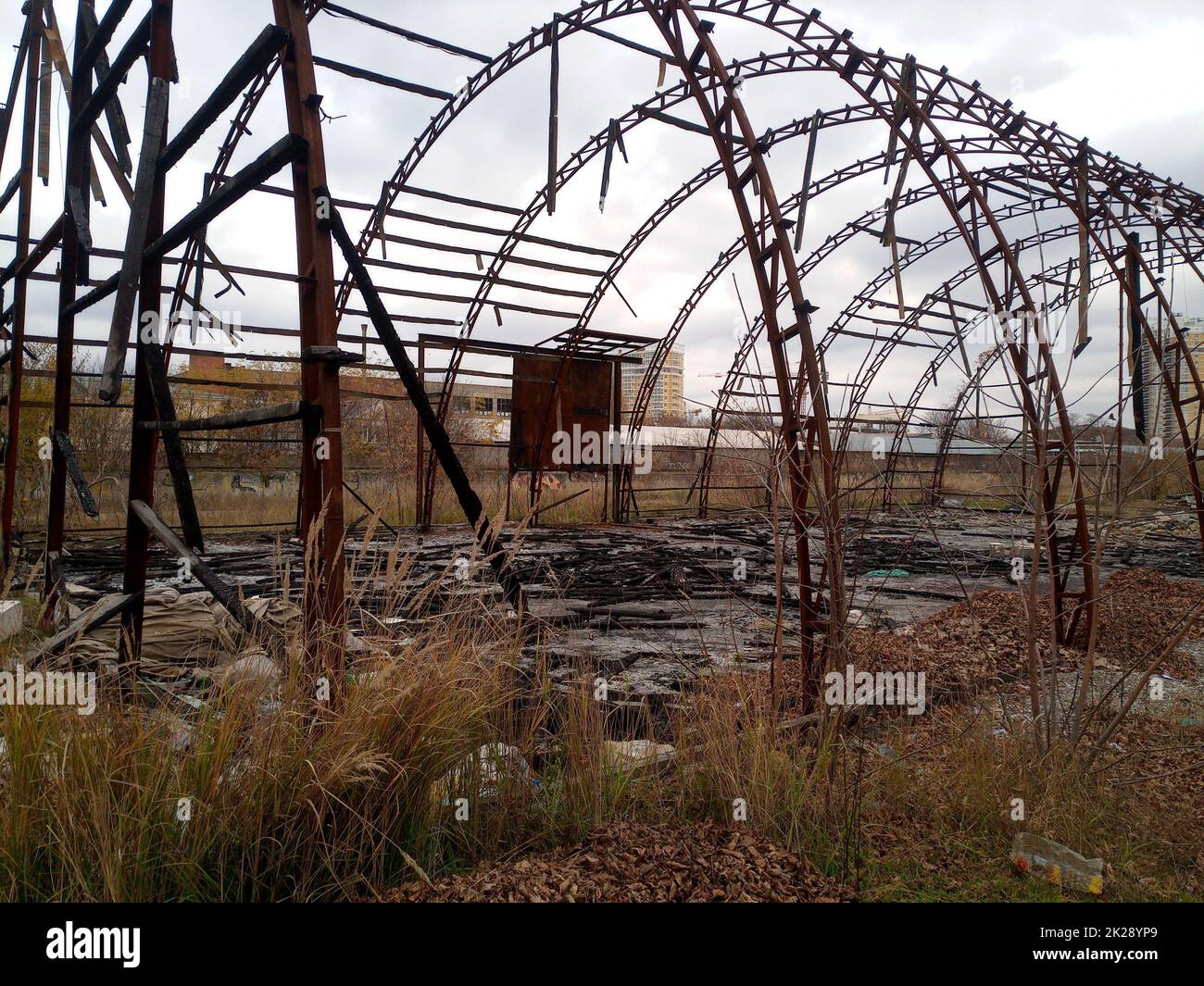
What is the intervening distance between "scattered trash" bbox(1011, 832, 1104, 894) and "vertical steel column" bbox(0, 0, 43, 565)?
6.35 meters

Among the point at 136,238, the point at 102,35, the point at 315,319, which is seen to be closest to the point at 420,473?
the point at 102,35

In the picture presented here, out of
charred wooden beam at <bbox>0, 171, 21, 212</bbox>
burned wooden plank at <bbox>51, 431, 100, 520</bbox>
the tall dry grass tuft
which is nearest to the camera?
the tall dry grass tuft

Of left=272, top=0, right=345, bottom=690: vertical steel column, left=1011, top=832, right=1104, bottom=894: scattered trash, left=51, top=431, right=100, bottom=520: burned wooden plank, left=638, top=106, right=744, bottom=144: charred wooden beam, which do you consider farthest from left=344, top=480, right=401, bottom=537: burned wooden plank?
left=638, top=106, right=744, bottom=144: charred wooden beam

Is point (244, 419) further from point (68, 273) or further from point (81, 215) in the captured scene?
point (68, 273)

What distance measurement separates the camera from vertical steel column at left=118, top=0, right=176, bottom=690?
342cm

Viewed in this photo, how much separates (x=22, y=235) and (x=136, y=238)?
3.29 m

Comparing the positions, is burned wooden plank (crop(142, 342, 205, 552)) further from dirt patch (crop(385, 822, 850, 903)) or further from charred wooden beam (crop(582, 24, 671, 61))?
charred wooden beam (crop(582, 24, 671, 61))

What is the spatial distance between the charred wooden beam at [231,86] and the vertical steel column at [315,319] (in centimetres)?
8

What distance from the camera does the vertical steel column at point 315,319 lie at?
2816 millimetres

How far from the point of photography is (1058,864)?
2635mm

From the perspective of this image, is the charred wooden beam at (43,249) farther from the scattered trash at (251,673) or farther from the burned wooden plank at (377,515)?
the scattered trash at (251,673)

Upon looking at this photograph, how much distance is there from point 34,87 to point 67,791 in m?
5.97

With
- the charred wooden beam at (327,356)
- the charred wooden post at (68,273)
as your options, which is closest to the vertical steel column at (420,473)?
the charred wooden post at (68,273)

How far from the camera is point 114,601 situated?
3.54m
